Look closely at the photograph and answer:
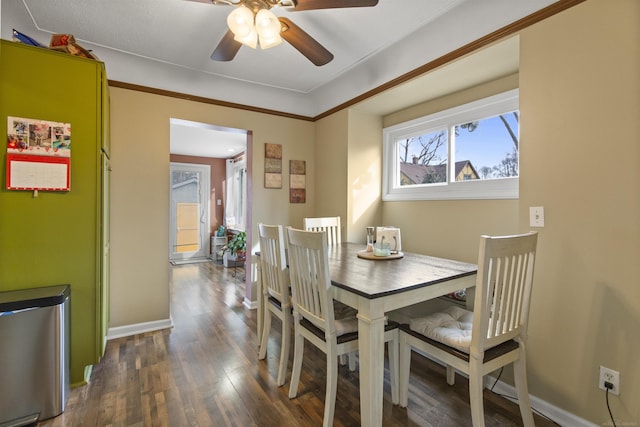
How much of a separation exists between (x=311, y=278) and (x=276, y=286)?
581 millimetres

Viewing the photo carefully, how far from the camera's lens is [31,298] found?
5.33ft

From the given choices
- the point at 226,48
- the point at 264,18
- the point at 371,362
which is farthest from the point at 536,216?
the point at 226,48

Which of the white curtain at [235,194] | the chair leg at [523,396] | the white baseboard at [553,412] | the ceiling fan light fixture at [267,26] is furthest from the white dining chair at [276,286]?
the white curtain at [235,194]

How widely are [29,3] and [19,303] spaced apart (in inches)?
76.7

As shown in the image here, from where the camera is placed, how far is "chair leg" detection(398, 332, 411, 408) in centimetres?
170

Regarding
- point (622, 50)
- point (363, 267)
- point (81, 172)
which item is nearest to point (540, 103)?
point (622, 50)

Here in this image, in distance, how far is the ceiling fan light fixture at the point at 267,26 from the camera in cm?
155

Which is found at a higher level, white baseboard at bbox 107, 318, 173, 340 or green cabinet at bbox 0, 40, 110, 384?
green cabinet at bbox 0, 40, 110, 384

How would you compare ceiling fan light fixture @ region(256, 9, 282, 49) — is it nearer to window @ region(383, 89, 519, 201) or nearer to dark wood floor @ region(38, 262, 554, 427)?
window @ region(383, 89, 519, 201)

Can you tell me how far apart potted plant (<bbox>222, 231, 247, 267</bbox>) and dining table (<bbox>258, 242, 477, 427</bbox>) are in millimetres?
3255

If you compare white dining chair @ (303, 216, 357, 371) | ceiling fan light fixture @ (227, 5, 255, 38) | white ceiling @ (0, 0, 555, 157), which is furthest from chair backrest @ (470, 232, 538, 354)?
white dining chair @ (303, 216, 357, 371)

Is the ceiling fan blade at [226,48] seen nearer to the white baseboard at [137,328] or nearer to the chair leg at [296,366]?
the chair leg at [296,366]

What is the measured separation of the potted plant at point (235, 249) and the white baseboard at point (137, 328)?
186 cm

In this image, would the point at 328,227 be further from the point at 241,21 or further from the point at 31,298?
the point at 31,298
